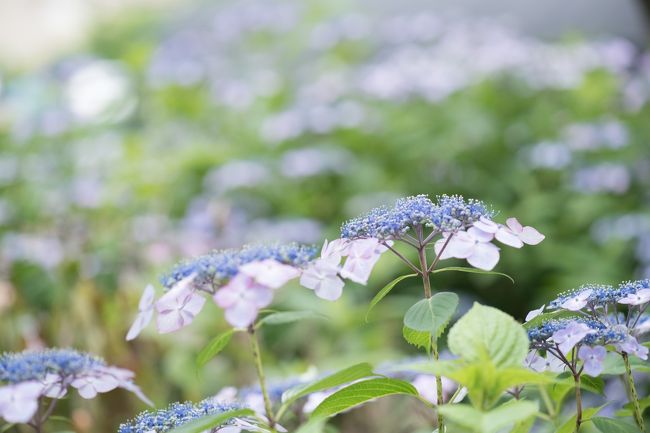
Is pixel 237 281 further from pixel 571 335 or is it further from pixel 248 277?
pixel 571 335

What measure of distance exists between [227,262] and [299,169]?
8.41 feet

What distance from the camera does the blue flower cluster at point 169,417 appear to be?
33.7 inches

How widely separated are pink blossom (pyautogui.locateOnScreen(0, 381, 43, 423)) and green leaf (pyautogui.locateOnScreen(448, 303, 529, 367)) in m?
0.39

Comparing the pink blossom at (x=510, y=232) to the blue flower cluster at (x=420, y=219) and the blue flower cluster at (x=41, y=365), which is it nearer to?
the blue flower cluster at (x=420, y=219)

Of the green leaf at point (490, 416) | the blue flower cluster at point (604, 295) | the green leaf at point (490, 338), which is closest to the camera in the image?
the green leaf at point (490, 416)

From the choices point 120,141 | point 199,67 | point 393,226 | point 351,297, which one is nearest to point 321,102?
point 199,67

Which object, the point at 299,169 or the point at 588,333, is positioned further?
the point at 299,169

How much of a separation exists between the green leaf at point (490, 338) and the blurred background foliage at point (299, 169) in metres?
1.28

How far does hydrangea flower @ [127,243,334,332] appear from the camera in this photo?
0.76m

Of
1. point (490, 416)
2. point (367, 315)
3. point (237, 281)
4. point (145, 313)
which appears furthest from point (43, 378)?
point (490, 416)

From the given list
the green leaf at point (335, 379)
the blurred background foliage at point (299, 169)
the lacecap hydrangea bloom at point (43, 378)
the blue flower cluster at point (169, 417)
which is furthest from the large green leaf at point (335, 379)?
the blurred background foliage at point (299, 169)

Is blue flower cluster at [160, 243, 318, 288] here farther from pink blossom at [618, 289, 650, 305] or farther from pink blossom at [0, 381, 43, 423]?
pink blossom at [618, 289, 650, 305]

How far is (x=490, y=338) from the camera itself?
2.65ft

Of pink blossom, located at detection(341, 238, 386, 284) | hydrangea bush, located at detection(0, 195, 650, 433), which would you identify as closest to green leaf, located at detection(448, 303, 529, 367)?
hydrangea bush, located at detection(0, 195, 650, 433)
